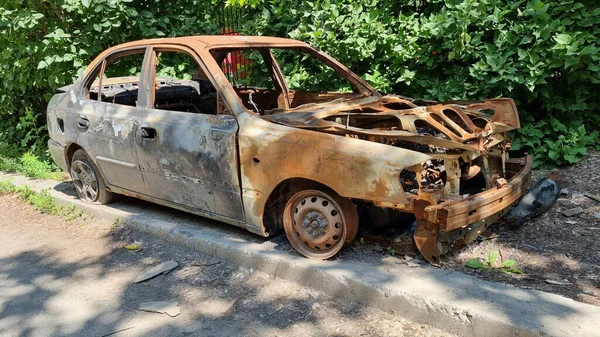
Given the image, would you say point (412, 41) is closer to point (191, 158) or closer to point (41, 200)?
point (191, 158)

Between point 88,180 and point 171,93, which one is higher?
point 171,93

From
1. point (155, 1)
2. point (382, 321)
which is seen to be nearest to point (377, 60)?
point (155, 1)

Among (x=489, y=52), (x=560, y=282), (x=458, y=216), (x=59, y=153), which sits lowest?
(x=560, y=282)

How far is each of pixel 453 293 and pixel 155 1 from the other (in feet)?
20.3

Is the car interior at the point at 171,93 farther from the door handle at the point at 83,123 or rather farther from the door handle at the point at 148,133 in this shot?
the door handle at the point at 148,133

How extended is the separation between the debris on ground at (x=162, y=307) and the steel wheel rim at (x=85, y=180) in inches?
91.4

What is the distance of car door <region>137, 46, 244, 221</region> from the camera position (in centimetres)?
404

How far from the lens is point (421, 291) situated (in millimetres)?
3205

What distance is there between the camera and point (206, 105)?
570 cm

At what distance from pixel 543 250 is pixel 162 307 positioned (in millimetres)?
2830

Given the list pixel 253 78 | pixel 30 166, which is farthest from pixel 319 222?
pixel 30 166


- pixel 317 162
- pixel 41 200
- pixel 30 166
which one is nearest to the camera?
pixel 317 162

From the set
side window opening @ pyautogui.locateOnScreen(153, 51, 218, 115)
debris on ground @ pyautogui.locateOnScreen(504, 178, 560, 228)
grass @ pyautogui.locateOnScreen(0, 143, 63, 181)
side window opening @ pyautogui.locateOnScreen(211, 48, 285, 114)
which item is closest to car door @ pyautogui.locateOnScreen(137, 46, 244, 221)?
side window opening @ pyautogui.locateOnScreen(211, 48, 285, 114)

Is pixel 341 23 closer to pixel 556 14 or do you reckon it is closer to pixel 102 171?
pixel 556 14
